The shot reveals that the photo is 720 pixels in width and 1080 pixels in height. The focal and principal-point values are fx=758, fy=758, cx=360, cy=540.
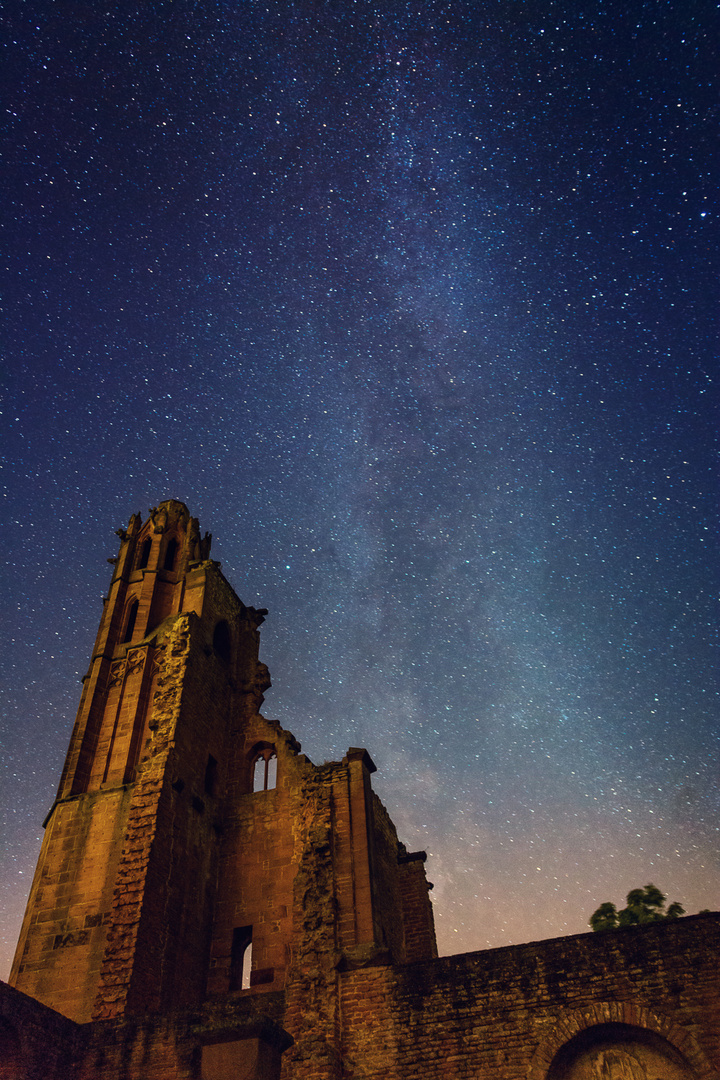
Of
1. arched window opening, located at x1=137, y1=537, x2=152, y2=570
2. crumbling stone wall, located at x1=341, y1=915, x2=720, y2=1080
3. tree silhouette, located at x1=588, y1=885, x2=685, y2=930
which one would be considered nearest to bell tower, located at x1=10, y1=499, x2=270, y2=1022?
arched window opening, located at x1=137, y1=537, x2=152, y2=570

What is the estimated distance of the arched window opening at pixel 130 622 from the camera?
2364 centimetres

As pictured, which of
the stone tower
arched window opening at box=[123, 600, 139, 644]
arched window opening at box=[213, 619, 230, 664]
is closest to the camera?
the stone tower

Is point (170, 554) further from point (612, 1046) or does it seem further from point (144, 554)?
point (612, 1046)

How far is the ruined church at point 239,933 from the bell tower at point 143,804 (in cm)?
5

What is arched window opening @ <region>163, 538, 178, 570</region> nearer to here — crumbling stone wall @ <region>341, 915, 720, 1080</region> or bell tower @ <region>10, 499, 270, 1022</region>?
bell tower @ <region>10, 499, 270, 1022</region>

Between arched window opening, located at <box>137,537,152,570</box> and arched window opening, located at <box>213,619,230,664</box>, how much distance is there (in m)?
3.56

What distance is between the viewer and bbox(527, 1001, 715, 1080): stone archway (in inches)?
428

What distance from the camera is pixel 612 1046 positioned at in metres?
11.2

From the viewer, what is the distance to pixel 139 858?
16516mm

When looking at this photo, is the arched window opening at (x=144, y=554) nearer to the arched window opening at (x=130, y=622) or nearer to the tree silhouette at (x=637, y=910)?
the arched window opening at (x=130, y=622)

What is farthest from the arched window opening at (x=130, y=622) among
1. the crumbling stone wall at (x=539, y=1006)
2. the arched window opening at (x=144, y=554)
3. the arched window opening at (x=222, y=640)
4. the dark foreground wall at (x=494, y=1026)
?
the crumbling stone wall at (x=539, y=1006)

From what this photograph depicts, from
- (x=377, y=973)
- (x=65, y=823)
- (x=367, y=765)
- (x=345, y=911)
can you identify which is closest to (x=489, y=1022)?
(x=377, y=973)

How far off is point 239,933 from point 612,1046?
1010 centimetres

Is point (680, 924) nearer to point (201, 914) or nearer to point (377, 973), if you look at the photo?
point (377, 973)
